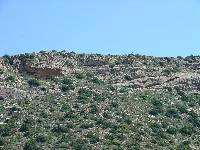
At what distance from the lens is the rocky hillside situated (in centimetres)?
4438

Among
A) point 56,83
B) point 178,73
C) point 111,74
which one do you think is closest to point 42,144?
point 56,83

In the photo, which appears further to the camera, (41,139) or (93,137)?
(93,137)

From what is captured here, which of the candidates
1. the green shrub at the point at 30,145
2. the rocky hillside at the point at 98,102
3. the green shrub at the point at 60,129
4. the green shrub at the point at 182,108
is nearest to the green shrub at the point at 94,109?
the rocky hillside at the point at 98,102

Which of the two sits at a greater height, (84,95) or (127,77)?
(127,77)

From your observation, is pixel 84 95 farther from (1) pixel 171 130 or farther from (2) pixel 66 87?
(1) pixel 171 130

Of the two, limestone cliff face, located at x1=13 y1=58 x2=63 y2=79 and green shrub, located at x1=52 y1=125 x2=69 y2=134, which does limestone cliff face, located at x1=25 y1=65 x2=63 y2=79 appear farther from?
green shrub, located at x1=52 y1=125 x2=69 y2=134

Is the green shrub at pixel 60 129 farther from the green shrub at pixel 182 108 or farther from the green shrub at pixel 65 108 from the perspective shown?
the green shrub at pixel 182 108

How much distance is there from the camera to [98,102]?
169 feet

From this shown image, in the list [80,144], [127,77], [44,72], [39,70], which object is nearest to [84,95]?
[44,72]

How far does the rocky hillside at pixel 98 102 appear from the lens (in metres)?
44.4

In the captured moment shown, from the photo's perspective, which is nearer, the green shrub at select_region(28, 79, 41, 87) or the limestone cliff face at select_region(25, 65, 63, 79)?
the green shrub at select_region(28, 79, 41, 87)

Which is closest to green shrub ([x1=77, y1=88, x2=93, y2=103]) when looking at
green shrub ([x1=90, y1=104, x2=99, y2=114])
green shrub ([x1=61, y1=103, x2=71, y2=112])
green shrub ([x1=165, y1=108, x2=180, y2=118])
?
green shrub ([x1=90, y1=104, x2=99, y2=114])

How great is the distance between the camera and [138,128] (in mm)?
46594

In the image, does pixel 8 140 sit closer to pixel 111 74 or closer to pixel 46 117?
pixel 46 117
